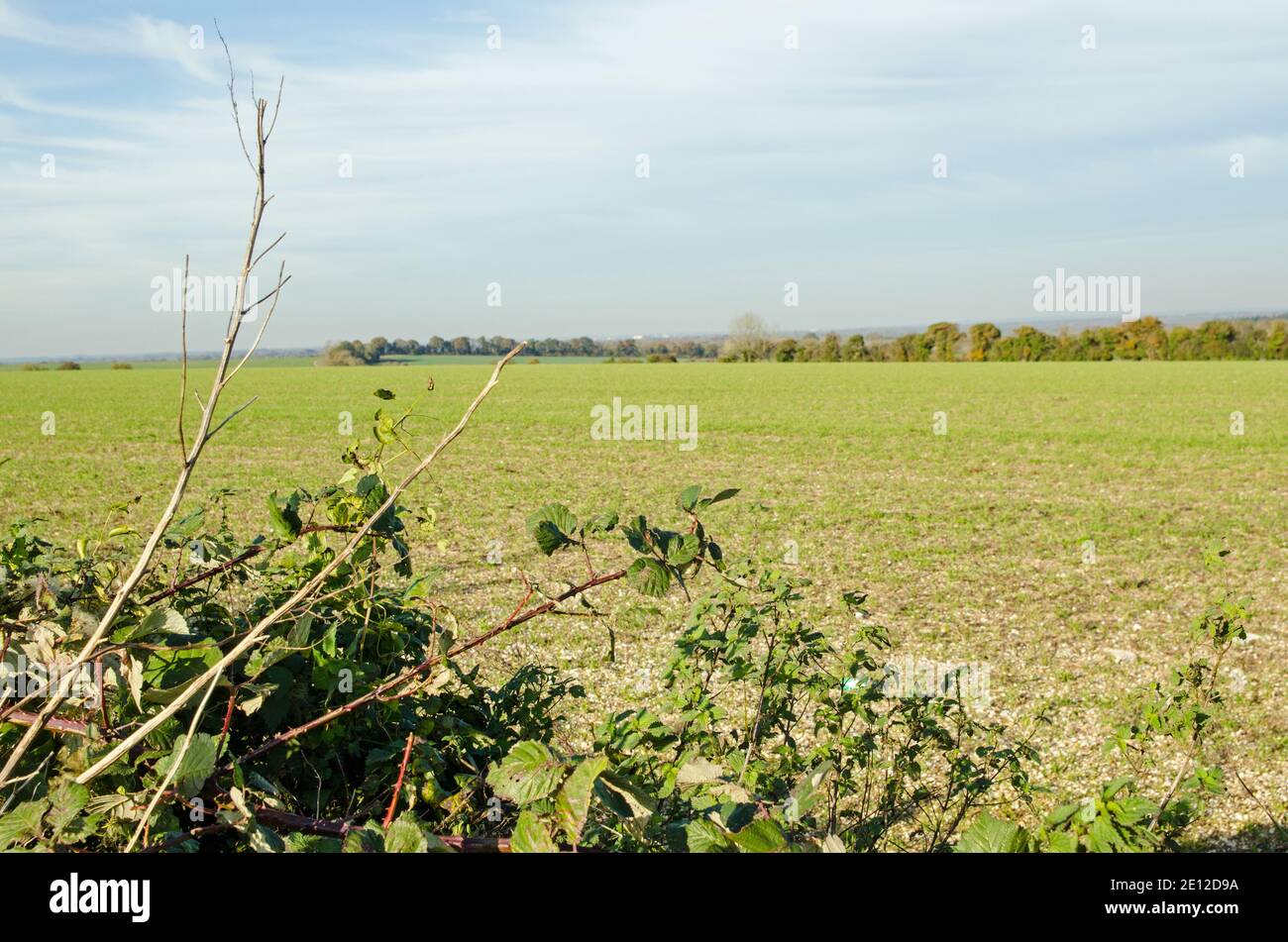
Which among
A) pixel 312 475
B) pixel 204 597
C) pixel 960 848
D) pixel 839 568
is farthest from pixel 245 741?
pixel 312 475

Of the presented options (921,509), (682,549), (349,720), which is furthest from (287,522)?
(921,509)

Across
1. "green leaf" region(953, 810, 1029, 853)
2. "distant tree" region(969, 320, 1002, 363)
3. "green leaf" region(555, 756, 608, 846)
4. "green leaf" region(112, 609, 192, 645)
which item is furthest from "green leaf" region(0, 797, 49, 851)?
"distant tree" region(969, 320, 1002, 363)

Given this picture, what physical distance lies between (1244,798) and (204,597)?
509 cm

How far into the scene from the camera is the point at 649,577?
1.70 metres

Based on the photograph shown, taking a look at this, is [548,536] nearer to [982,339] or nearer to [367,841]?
[367,841]

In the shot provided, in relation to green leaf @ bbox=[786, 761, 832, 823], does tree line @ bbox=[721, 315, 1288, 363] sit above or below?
above

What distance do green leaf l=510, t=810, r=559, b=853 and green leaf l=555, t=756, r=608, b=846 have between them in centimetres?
3

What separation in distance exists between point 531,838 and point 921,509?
1310cm

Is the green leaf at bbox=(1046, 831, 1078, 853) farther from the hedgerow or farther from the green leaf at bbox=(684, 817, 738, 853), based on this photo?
the green leaf at bbox=(684, 817, 738, 853)

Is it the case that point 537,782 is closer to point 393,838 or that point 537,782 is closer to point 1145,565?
point 393,838

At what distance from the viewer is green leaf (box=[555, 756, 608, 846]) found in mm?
1366

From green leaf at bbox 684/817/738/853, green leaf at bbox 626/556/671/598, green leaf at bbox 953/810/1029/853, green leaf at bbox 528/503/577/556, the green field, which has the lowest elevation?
the green field

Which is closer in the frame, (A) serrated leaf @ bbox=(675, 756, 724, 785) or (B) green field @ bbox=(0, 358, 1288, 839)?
(A) serrated leaf @ bbox=(675, 756, 724, 785)
